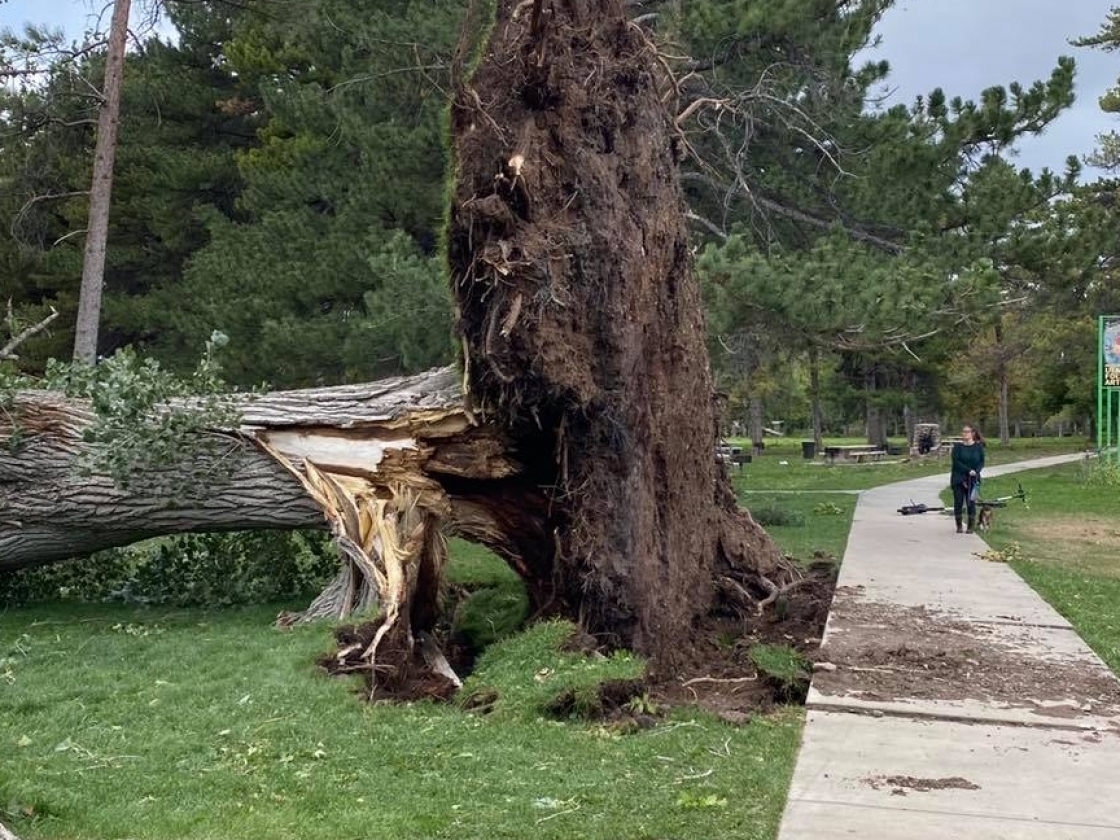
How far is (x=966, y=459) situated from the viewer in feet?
43.0

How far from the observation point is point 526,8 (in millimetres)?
6828

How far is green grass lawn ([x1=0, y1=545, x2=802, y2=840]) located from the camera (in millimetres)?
4113

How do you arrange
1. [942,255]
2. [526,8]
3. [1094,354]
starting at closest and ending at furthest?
[526,8]
[942,255]
[1094,354]

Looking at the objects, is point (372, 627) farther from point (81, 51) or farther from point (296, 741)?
point (81, 51)

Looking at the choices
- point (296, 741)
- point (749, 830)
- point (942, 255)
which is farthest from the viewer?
point (942, 255)

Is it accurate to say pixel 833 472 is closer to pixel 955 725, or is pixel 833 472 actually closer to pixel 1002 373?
pixel 1002 373

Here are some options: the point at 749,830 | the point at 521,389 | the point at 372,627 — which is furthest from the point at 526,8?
the point at 749,830

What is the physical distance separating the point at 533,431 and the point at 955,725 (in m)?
3.24

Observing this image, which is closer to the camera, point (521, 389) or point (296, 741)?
point (296, 741)

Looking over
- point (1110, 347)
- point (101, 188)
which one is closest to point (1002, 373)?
point (1110, 347)

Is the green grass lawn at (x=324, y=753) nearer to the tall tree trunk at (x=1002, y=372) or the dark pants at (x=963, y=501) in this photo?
the dark pants at (x=963, y=501)

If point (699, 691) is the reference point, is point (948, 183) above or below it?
above

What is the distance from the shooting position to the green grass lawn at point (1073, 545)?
325 inches

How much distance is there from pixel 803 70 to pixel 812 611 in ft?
24.7
